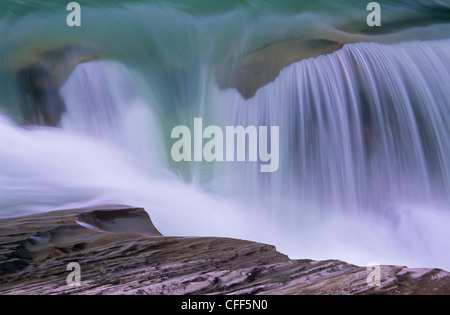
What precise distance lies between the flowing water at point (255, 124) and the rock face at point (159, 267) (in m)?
0.77

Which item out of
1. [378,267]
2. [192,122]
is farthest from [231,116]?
[378,267]

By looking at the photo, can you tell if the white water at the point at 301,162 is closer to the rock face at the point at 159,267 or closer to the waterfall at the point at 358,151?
the waterfall at the point at 358,151

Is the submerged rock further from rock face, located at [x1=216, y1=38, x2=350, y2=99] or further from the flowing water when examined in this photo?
rock face, located at [x1=216, y1=38, x2=350, y2=99]

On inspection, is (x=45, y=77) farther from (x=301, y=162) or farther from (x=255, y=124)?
(x=301, y=162)

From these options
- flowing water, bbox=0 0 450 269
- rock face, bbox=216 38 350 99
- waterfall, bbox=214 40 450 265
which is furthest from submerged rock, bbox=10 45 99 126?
waterfall, bbox=214 40 450 265

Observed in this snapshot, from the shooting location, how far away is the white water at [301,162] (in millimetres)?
5125

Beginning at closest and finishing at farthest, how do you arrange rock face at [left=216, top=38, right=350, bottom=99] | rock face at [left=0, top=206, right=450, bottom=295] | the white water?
rock face at [left=0, top=206, right=450, bottom=295], the white water, rock face at [left=216, top=38, right=350, bottom=99]

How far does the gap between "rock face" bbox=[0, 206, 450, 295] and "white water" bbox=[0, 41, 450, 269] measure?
756 mm

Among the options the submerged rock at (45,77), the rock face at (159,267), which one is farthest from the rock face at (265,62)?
the rock face at (159,267)

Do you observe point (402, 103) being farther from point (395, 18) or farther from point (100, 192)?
point (100, 192)

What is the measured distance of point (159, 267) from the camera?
3721 mm

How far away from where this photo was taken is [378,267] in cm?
362

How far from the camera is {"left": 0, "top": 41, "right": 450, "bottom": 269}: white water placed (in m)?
5.12

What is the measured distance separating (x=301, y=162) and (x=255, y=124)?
0.63 metres
